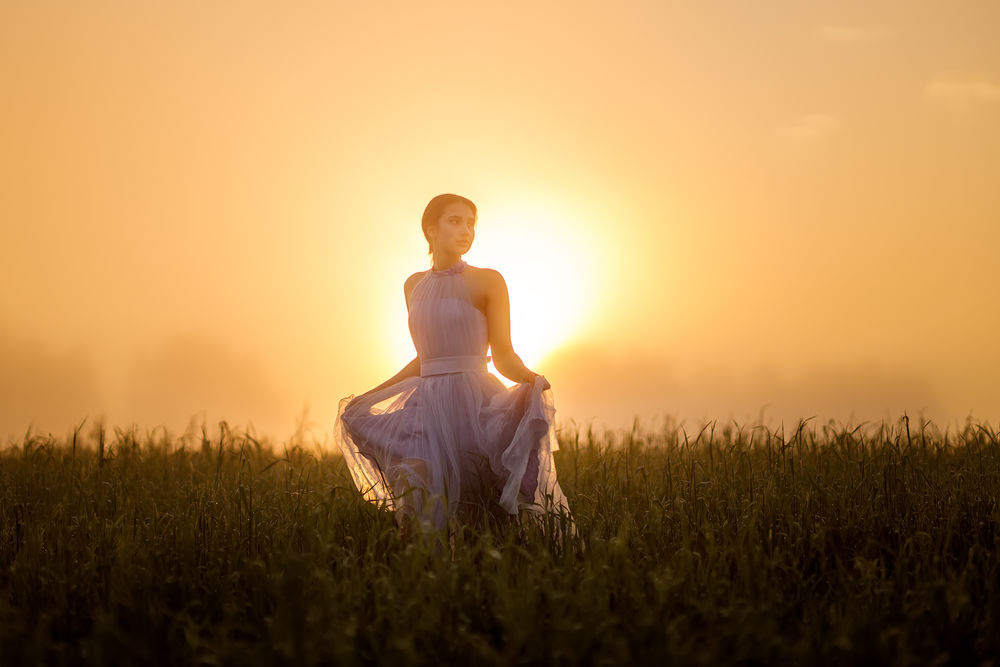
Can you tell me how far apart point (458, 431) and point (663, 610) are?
1.64m

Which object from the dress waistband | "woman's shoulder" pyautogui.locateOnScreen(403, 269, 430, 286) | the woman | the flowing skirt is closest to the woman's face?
the woman

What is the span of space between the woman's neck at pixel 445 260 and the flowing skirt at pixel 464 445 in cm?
65

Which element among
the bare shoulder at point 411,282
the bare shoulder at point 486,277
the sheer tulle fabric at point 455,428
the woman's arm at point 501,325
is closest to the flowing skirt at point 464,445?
the sheer tulle fabric at point 455,428

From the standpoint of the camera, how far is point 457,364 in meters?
4.84

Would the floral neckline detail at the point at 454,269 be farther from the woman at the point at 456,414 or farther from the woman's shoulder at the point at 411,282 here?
the woman's shoulder at the point at 411,282

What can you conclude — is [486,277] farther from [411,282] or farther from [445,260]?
[411,282]

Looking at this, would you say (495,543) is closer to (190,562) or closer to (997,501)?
(190,562)

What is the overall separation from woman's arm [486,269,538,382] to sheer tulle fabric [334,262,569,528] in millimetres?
72

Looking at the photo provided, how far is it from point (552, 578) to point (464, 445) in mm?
1102

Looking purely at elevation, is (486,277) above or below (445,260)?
below

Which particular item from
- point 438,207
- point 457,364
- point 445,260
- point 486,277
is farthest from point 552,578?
point 438,207

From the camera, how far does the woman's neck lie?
5005mm

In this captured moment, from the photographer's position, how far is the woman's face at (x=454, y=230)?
16.3ft

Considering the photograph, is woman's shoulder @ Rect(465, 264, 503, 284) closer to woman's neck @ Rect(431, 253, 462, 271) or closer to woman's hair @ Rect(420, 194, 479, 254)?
woman's neck @ Rect(431, 253, 462, 271)
